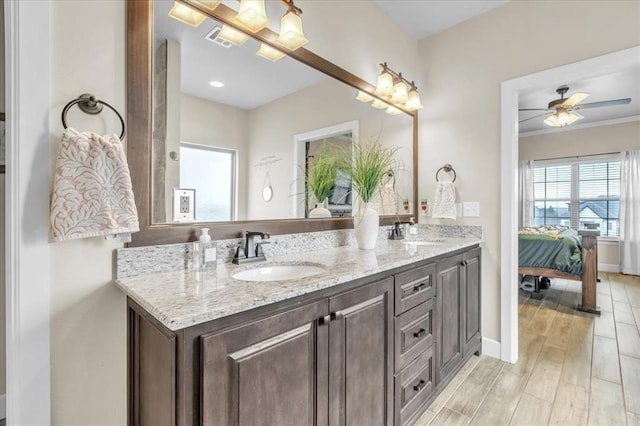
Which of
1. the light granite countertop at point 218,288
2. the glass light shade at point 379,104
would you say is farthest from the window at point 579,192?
the light granite countertop at point 218,288

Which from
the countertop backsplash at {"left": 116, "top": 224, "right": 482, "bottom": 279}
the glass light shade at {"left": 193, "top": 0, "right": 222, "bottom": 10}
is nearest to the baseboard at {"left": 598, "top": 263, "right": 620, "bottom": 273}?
the countertop backsplash at {"left": 116, "top": 224, "right": 482, "bottom": 279}

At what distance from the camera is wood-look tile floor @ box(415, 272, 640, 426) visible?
169cm

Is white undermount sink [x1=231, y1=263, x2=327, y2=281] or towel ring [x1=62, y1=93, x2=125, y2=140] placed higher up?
towel ring [x1=62, y1=93, x2=125, y2=140]

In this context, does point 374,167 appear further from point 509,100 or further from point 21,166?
point 21,166

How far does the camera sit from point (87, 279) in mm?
1049

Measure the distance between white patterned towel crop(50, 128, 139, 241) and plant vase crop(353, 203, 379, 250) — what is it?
1239 millimetres

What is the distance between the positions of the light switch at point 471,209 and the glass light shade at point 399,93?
100 cm

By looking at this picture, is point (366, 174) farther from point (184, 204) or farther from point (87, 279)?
point (87, 279)

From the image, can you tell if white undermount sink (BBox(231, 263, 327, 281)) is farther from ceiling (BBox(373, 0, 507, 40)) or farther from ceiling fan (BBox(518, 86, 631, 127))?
ceiling fan (BBox(518, 86, 631, 127))

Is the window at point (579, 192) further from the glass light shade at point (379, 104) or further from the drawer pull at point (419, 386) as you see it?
the drawer pull at point (419, 386)

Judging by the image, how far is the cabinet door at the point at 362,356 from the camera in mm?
1156

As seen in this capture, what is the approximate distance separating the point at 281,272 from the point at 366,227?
2.11 ft

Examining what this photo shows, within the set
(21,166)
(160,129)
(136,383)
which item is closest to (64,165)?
(21,166)

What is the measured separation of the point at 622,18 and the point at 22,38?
3025 millimetres
